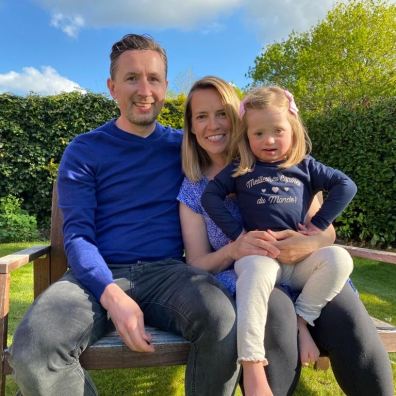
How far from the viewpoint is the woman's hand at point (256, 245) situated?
1920 millimetres

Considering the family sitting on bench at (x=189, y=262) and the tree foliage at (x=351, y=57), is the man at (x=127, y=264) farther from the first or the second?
the tree foliage at (x=351, y=57)

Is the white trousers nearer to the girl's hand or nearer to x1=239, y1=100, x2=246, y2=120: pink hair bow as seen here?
the girl's hand

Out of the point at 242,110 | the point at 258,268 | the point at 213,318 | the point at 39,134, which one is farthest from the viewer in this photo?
the point at 39,134

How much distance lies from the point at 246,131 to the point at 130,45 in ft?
2.58

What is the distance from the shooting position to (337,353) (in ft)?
5.74

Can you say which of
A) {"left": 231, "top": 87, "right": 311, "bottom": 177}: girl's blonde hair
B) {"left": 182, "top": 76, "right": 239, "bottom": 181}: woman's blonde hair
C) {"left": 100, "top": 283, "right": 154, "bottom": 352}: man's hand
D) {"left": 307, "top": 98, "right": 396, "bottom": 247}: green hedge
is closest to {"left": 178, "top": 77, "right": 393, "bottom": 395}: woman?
{"left": 182, "top": 76, "right": 239, "bottom": 181}: woman's blonde hair

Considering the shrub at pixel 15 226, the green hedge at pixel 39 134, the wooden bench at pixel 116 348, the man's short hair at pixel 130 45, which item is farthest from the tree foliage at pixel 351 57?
the wooden bench at pixel 116 348

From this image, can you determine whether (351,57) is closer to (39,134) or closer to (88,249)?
(39,134)

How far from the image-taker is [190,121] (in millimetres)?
2363

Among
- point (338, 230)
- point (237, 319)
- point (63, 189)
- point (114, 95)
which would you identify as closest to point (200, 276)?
point (237, 319)

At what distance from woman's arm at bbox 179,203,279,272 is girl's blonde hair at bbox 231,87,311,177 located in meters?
0.33

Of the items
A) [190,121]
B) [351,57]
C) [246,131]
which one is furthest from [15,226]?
[351,57]

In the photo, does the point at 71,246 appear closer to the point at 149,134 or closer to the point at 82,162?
the point at 82,162

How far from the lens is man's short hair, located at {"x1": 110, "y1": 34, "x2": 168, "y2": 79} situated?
2324mm
